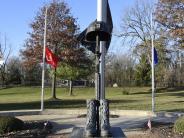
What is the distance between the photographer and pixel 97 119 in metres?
10.3

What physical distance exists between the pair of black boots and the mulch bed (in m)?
5.58

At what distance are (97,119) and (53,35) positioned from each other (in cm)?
3104

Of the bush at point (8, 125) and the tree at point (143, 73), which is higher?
the tree at point (143, 73)

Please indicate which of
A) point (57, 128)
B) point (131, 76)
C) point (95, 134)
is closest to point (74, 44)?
point (57, 128)

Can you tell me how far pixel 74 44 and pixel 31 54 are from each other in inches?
157

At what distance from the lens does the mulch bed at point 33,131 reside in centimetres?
1538

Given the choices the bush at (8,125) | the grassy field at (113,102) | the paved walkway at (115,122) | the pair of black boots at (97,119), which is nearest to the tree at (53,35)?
the grassy field at (113,102)

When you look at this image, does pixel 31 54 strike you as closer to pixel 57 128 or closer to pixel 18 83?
pixel 57 128

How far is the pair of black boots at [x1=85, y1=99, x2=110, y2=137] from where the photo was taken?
32.6 feet

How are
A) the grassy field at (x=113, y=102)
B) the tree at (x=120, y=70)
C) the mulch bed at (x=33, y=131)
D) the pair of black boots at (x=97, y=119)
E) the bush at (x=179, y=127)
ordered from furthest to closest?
the tree at (x=120, y=70)
the grassy field at (x=113, y=102)
the bush at (x=179, y=127)
the mulch bed at (x=33, y=131)
the pair of black boots at (x=97, y=119)

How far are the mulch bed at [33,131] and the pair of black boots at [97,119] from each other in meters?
5.58

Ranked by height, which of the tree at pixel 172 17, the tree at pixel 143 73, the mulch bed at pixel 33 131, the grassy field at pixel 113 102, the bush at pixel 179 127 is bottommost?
the mulch bed at pixel 33 131

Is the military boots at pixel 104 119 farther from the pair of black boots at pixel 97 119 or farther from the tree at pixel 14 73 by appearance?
the tree at pixel 14 73

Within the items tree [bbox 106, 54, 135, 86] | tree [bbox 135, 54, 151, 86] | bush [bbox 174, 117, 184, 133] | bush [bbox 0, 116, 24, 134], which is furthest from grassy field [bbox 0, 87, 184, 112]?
tree [bbox 106, 54, 135, 86]
